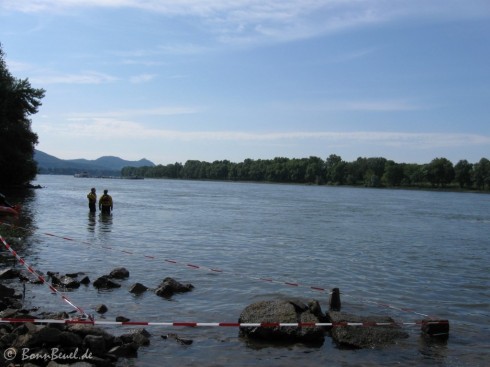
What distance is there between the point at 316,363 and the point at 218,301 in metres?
4.74

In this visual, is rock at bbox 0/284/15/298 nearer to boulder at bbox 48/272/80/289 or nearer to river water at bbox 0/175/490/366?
river water at bbox 0/175/490/366

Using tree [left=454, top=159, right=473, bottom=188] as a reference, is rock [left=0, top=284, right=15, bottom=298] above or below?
below

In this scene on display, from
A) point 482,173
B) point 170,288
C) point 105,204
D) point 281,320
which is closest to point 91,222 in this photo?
point 105,204

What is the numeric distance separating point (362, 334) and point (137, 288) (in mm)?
6623

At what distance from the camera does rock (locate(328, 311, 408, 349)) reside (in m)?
10.7

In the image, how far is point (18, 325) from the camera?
9.38m

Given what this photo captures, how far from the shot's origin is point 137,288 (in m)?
14.3

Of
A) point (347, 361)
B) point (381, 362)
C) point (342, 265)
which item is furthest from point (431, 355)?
point (342, 265)

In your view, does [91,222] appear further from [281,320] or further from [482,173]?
[482,173]

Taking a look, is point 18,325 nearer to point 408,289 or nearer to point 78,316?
point 78,316

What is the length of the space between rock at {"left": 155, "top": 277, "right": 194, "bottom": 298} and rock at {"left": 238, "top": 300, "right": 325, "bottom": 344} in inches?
132

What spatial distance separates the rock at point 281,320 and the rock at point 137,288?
398cm

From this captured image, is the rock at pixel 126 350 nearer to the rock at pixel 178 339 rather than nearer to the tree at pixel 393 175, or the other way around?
the rock at pixel 178 339

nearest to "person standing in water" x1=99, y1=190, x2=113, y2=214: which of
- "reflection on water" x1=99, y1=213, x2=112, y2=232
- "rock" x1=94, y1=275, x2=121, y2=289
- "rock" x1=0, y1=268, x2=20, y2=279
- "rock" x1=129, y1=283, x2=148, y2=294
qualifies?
"reflection on water" x1=99, y1=213, x2=112, y2=232
